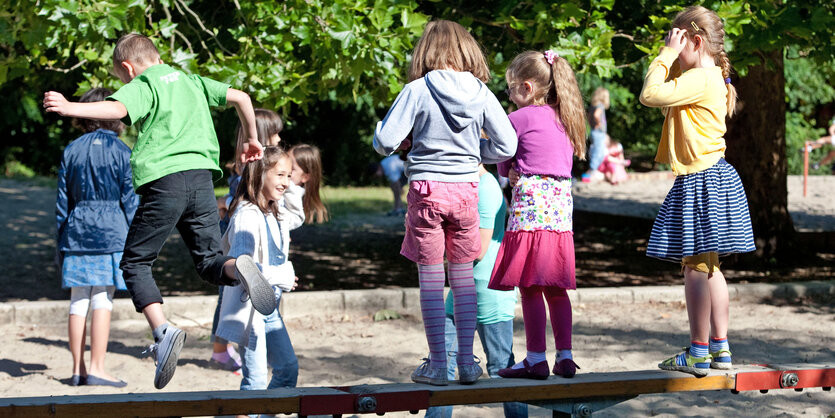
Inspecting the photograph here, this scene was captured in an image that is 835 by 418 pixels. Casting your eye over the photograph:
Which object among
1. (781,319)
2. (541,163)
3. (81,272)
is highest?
(541,163)

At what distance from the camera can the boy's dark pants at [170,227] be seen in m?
4.40

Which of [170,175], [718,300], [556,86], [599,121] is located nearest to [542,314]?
[718,300]

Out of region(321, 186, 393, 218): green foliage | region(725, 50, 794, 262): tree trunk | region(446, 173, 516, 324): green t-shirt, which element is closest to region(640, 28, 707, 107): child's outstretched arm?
region(446, 173, 516, 324): green t-shirt

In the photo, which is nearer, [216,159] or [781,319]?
[216,159]

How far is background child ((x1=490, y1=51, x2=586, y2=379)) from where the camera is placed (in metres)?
4.29

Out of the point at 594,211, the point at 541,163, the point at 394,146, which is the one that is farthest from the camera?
the point at 594,211

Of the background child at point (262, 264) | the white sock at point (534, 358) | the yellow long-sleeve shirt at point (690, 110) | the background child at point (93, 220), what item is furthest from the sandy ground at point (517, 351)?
the yellow long-sleeve shirt at point (690, 110)

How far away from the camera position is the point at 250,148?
15.2ft

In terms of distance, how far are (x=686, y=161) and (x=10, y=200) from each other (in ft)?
53.2

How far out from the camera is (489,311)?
4750mm

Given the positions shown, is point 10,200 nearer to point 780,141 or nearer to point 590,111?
point 590,111

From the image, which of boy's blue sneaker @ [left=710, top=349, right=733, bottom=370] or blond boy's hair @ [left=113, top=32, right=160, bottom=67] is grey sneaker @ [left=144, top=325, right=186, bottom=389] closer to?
blond boy's hair @ [left=113, top=32, right=160, bottom=67]

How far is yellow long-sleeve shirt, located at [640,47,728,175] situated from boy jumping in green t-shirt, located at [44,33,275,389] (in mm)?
1928

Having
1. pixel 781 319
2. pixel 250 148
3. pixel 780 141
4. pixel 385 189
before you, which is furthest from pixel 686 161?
pixel 385 189
